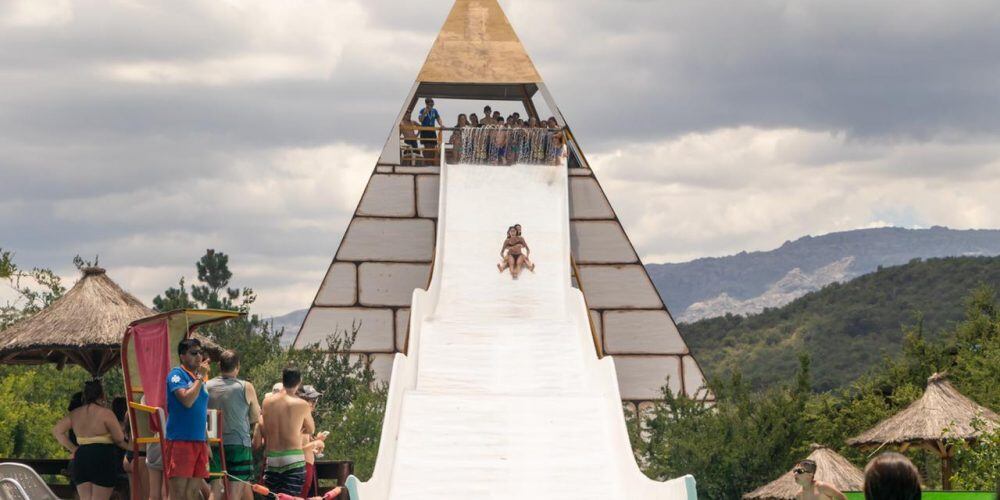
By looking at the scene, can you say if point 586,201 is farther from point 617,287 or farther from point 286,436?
point 286,436

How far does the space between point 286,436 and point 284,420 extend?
111 millimetres

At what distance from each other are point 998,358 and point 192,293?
26854mm

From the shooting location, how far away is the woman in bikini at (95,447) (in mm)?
11258

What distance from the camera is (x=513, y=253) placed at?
74.2ft

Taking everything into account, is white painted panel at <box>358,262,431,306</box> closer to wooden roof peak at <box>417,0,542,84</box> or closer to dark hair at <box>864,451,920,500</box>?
wooden roof peak at <box>417,0,542,84</box>

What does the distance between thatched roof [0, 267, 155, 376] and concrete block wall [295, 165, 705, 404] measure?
47.3 feet

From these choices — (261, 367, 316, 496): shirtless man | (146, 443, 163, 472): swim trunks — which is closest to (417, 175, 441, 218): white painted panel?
(261, 367, 316, 496): shirtless man

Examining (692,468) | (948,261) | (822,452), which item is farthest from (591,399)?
(948,261)

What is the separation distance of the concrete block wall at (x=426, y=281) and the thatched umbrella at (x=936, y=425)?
975cm

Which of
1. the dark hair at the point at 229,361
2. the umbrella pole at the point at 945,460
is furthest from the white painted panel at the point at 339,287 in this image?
the dark hair at the point at 229,361

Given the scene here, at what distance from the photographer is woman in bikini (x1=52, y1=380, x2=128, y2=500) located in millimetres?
11258

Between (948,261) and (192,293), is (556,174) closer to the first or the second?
(192,293)

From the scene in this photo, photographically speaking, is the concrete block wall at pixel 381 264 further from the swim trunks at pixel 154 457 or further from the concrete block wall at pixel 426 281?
the swim trunks at pixel 154 457

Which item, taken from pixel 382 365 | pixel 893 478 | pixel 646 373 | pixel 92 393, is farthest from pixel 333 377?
pixel 893 478
